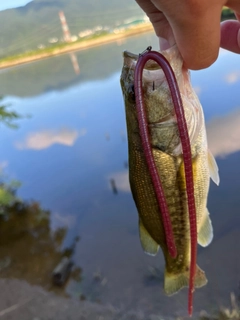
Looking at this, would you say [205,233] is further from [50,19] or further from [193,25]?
[50,19]

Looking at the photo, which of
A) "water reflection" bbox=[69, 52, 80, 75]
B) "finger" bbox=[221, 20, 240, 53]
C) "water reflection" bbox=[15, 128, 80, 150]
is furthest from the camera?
"water reflection" bbox=[69, 52, 80, 75]

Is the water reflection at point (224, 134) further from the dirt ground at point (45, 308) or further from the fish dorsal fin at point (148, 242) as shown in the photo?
the fish dorsal fin at point (148, 242)

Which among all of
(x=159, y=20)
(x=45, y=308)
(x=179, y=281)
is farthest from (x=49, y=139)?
(x=159, y=20)

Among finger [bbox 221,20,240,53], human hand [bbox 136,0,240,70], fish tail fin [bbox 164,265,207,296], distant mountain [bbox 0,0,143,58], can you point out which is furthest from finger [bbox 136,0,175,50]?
distant mountain [bbox 0,0,143,58]

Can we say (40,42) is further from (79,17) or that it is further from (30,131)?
(30,131)

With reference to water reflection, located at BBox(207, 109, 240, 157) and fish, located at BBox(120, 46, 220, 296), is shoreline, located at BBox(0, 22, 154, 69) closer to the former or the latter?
water reflection, located at BBox(207, 109, 240, 157)

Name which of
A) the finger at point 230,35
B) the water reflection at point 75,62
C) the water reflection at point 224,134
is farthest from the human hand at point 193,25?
the water reflection at point 75,62

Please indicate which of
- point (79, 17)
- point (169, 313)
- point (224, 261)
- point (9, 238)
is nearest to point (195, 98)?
point (169, 313)
